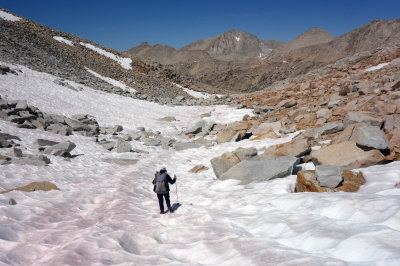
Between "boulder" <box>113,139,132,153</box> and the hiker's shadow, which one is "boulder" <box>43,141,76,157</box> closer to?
"boulder" <box>113,139,132,153</box>

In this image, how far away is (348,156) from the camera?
24.2 ft

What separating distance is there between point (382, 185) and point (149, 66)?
147ft

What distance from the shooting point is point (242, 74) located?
293 ft

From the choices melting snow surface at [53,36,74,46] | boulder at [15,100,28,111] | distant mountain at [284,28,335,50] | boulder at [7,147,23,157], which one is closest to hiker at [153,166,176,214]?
boulder at [7,147,23,157]

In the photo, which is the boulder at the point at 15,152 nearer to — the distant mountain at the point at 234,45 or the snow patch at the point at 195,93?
the snow patch at the point at 195,93

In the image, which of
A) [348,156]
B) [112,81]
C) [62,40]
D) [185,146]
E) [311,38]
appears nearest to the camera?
[348,156]

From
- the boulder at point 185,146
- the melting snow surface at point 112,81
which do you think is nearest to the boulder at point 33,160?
the boulder at point 185,146

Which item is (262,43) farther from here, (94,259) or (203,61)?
(94,259)

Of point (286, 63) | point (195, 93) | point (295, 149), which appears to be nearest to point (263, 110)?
point (295, 149)

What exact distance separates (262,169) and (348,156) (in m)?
2.53

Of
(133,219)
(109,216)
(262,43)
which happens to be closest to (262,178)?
(133,219)

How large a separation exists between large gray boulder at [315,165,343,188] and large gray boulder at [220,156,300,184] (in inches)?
61.5

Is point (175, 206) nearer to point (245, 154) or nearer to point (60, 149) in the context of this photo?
point (245, 154)

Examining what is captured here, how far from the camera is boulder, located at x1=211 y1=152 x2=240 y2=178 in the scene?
9.93 meters
